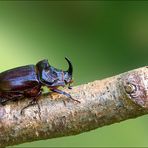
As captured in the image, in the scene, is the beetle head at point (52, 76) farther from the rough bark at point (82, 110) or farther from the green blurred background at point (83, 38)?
the green blurred background at point (83, 38)

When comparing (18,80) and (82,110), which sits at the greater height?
(18,80)

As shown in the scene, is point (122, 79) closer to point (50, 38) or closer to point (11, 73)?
point (11, 73)

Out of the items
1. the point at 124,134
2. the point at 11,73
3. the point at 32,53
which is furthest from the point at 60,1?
the point at 11,73

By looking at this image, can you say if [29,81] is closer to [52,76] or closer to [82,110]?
[52,76]

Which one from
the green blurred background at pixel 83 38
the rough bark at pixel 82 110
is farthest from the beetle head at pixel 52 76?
the green blurred background at pixel 83 38

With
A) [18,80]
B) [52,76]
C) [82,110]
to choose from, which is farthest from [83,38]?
[82,110]

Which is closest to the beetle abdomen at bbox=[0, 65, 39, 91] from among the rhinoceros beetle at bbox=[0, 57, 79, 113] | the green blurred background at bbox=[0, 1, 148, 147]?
the rhinoceros beetle at bbox=[0, 57, 79, 113]
